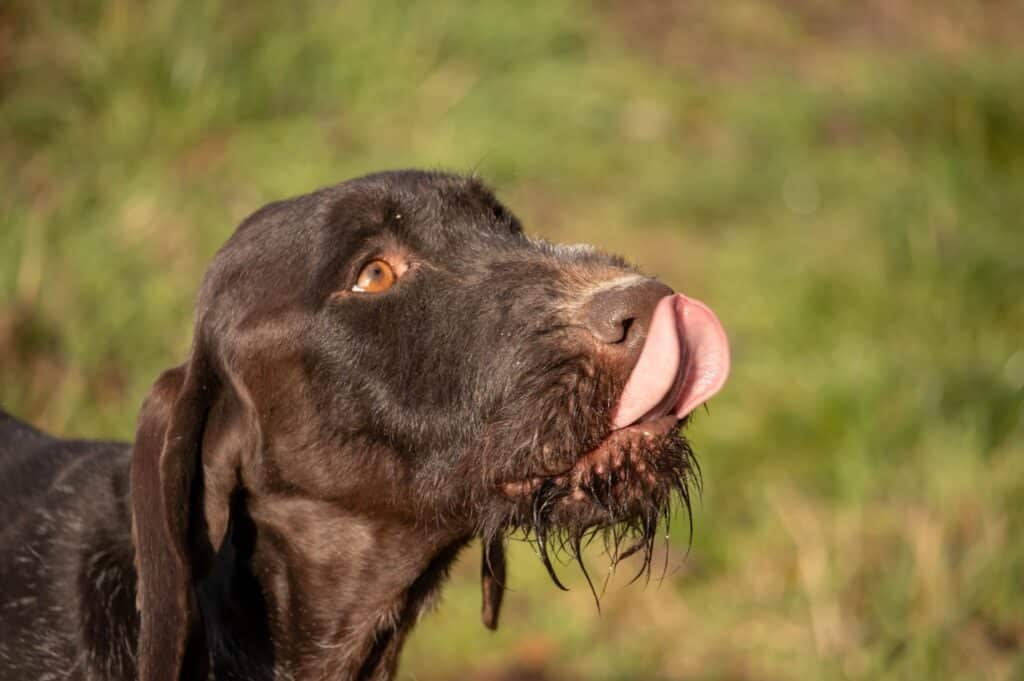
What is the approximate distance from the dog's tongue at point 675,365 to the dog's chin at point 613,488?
0.06 metres

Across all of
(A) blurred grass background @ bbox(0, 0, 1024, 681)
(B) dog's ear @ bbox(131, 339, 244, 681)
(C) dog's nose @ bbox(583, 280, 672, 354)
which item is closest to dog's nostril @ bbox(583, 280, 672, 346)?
(C) dog's nose @ bbox(583, 280, 672, 354)

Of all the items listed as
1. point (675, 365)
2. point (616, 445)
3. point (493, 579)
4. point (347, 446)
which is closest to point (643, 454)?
point (616, 445)

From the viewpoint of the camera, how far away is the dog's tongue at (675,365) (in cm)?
291

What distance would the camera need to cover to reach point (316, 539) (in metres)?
3.52

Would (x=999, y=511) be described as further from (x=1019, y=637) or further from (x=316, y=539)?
(x=316, y=539)

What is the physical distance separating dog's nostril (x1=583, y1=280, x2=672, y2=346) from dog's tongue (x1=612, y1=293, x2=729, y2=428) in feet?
0.07

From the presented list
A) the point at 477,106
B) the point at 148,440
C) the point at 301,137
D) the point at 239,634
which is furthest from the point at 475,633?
the point at 477,106

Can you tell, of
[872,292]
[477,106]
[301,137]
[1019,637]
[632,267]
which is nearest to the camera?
[632,267]

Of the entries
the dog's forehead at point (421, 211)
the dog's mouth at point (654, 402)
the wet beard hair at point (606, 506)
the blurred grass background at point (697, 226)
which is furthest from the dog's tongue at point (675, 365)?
the blurred grass background at point (697, 226)

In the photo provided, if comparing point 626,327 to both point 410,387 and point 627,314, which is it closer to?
point 627,314

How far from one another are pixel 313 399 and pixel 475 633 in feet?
7.77

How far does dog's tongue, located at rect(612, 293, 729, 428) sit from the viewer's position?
291 centimetres

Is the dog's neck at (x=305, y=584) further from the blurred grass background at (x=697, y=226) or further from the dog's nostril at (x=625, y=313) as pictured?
the blurred grass background at (x=697, y=226)

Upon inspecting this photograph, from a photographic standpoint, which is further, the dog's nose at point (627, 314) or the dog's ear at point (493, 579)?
the dog's ear at point (493, 579)
